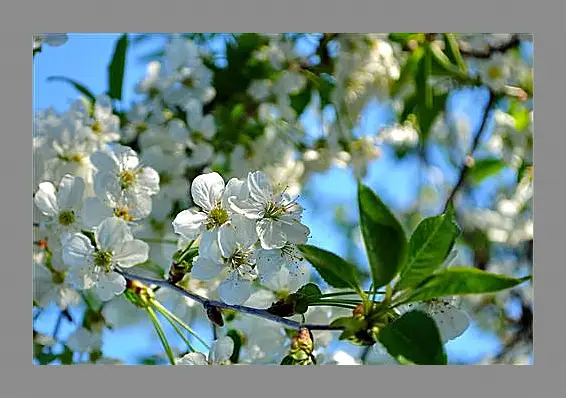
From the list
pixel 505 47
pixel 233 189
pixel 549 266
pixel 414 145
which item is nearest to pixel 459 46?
pixel 505 47

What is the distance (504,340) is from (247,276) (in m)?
1.49

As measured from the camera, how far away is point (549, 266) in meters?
1.15

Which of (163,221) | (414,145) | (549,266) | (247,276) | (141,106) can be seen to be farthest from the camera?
(414,145)

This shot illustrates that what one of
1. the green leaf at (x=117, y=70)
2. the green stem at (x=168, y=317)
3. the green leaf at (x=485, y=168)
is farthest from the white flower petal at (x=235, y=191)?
the green leaf at (x=485, y=168)

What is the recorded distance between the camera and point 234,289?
82 centimetres

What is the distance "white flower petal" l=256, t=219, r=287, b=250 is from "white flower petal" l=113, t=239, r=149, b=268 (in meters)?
0.20

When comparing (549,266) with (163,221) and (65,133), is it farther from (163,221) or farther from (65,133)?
(65,133)

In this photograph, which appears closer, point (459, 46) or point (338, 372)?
point (338, 372)

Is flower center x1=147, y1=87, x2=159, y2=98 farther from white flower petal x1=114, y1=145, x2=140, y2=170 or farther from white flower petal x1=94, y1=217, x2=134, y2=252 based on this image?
white flower petal x1=94, y1=217, x2=134, y2=252

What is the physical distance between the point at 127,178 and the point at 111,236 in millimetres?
118

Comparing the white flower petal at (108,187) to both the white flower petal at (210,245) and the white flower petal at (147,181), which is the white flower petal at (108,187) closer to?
the white flower petal at (147,181)

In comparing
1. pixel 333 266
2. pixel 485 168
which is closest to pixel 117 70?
pixel 333 266

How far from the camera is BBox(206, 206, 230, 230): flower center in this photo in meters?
0.83

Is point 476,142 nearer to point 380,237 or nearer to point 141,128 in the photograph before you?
point 141,128
